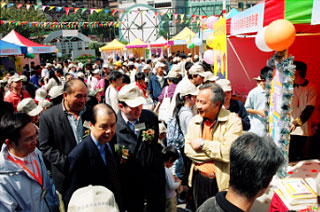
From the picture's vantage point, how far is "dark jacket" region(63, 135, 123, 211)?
188 cm

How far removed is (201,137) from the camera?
96.5 inches

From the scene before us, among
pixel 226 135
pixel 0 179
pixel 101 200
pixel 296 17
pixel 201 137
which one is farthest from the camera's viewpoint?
pixel 296 17

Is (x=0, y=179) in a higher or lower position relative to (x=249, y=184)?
lower

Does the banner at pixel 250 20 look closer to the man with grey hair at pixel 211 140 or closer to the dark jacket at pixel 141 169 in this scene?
the man with grey hair at pixel 211 140

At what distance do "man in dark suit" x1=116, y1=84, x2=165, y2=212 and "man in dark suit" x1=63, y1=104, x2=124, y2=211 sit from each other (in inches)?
12.0

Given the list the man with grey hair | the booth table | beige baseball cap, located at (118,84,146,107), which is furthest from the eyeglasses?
the booth table

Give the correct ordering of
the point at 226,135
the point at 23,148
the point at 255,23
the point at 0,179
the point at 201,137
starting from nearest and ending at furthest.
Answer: the point at 0,179, the point at 23,148, the point at 226,135, the point at 201,137, the point at 255,23

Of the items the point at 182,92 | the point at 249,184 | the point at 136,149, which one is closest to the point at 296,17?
the point at 182,92

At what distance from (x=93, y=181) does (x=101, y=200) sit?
0.87 metres

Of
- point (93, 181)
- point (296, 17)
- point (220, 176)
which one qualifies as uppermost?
point (296, 17)

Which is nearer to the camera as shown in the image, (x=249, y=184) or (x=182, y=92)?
(x=249, y=184)

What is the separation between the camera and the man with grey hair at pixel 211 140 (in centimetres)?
222

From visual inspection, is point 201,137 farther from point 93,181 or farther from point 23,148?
point 23,148

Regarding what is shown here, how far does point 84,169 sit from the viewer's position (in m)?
1.89
